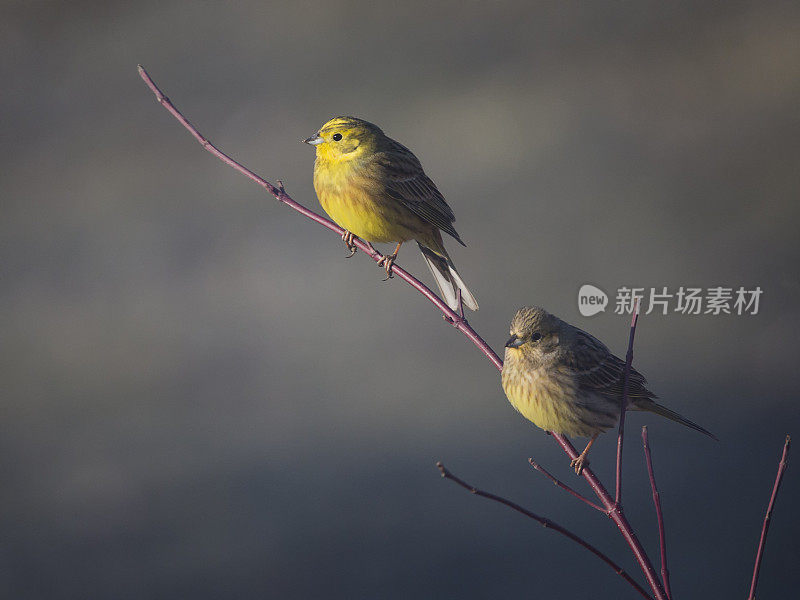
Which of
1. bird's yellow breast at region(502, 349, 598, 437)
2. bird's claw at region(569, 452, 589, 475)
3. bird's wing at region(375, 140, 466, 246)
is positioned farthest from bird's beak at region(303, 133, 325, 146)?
bird's claw at region(569, 452, 589, 475)

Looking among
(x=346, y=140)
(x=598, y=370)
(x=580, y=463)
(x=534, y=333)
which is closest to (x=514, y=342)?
(x=534, y=333)

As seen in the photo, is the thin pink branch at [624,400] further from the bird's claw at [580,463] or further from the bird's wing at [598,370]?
the bird's wing at [598,370]

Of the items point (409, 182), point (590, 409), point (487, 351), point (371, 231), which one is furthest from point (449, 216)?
point (487, 351)

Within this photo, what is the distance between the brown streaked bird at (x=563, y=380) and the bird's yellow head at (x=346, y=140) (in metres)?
0.74

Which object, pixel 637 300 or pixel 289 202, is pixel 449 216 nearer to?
pixel 289 202

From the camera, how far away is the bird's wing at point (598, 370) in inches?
85.9

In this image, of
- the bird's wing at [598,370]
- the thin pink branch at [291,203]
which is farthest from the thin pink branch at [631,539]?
the bird's wing at [598,370]

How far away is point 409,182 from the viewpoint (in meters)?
2.61

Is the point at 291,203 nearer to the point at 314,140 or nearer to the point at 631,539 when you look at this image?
the point at 314,140

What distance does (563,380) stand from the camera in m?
2.15

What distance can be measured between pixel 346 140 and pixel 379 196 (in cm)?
20

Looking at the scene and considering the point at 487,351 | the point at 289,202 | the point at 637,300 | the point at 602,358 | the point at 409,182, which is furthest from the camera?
the point at 409,182

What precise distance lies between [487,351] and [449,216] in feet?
3.95

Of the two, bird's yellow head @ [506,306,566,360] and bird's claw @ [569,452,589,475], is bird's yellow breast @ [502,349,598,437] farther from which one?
bird's claw @ [569,452,589,475]
